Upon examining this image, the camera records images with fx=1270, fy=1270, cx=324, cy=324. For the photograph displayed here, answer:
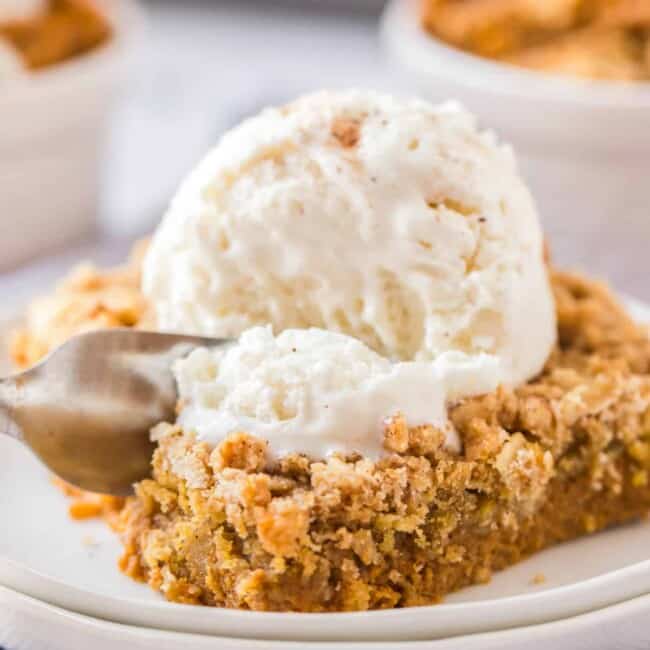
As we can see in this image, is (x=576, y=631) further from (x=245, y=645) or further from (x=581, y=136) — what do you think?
(x=581, y=136)

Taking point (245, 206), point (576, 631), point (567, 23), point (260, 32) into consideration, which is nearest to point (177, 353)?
point (245, 206)

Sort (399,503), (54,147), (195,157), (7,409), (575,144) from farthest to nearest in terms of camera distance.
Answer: (195,157), (54,147), (575,144), (7,409), (399,503)

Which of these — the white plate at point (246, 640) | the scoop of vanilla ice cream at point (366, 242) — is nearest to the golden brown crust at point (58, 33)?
the scoop of vanilla ice cream at point (366, 242)

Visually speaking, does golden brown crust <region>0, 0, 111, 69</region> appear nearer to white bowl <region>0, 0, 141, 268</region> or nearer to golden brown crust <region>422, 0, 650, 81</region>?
white bowl <region>0, 0, 141, 268</region>

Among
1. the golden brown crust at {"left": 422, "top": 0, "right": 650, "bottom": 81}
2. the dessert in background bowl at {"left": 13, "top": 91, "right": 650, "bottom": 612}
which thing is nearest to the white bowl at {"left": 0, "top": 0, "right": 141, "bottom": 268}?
the golden brown crust at {"left": 422, "top": 0, "right": 650, "bottom": 81}

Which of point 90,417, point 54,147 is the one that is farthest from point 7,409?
point 54,147

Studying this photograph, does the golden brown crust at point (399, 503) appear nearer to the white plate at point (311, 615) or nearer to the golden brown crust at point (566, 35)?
the white plate at point (311, 615)

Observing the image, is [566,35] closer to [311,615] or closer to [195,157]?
[195,157]
